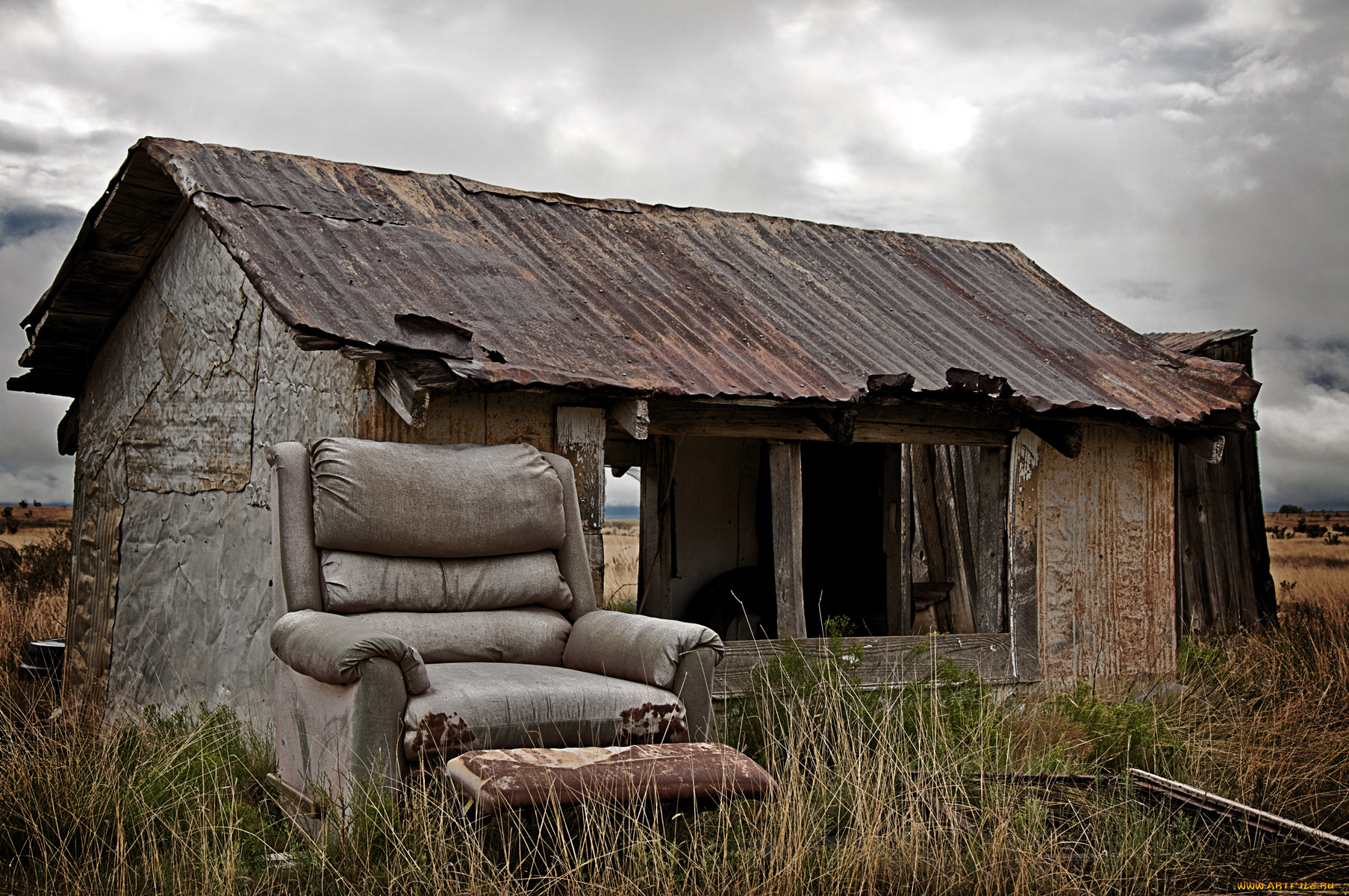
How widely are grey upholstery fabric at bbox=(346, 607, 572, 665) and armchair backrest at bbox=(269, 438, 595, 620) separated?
59mm

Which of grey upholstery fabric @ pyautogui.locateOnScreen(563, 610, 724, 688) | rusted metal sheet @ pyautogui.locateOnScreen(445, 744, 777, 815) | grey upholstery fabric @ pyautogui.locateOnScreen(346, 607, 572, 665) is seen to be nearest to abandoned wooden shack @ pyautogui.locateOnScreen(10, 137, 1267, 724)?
grey upholstery fabric @ pyautogui.locateOnScreen(346, 607, 572, 665)

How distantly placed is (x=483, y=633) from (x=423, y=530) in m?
0.44

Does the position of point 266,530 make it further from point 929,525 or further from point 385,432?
point 929,525

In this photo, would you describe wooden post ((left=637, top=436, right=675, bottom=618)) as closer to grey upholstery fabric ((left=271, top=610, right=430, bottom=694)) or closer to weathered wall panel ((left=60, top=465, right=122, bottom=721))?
weathered wall panel ((left=60, top=465, right=122, bottom=721))

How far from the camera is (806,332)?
21.1 ft

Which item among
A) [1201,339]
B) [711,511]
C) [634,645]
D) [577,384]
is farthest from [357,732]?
[1201,339]

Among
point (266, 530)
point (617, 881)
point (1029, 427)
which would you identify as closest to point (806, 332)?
point (1029, 427)

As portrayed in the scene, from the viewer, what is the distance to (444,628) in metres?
4.20

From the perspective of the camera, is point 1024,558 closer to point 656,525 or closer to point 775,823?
point 656,525

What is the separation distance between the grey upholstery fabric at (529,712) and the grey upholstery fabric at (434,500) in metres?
0.59

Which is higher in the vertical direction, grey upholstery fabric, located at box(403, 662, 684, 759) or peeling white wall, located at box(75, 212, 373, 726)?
peeling white wall, located at box(75, 212, 373, 726)

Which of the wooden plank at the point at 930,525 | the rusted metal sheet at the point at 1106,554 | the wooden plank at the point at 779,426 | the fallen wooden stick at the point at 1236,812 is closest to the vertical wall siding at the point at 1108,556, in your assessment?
the rusted metal sheet at the point at 1106,554

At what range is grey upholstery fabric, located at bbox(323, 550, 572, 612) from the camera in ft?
13.6

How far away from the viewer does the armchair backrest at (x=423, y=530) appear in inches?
163
